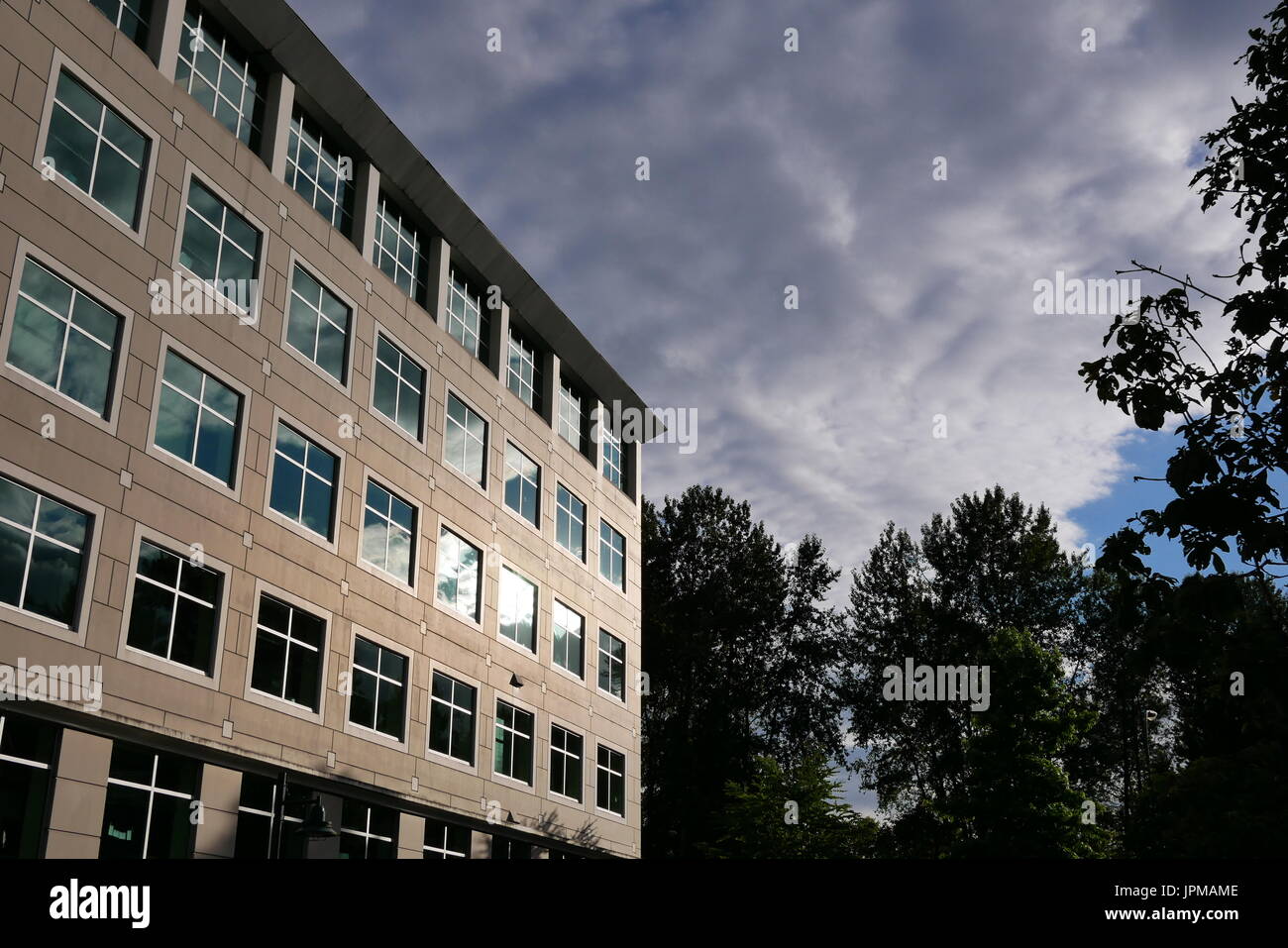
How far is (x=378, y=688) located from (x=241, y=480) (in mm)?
6305

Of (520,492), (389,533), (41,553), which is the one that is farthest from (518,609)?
(41,553)

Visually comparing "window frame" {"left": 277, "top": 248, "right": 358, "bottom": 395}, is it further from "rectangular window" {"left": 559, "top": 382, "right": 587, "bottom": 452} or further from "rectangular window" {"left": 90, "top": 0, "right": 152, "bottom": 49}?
"rectangular window" {"left": 559, "top": 382, "right": 587, "bottom": 452}

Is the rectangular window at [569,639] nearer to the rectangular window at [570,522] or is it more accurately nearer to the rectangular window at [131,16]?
the rectangular window at [570,522]

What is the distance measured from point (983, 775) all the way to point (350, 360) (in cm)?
2735

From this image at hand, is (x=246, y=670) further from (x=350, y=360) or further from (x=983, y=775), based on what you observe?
(x=983, y=775)

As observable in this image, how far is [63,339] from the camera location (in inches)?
756

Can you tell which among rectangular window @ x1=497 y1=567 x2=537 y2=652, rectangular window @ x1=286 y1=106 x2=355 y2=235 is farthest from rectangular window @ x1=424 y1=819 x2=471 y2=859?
rectangular window @ x1=286 y1=106 x2=355 y2=235

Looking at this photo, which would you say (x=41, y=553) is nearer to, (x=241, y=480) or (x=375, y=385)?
(x=241, y=480)

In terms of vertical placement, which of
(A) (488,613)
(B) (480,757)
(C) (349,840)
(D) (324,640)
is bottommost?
(C) (349,840)

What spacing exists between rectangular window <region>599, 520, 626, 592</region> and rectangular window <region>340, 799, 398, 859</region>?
15.8 m
